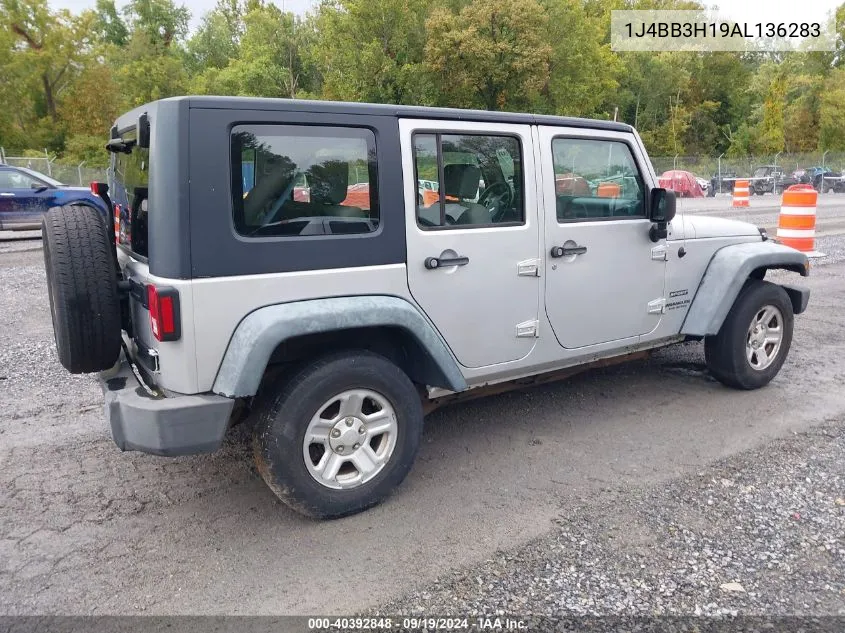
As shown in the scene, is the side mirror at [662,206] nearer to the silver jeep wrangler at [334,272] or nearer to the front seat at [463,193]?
the silver jeep wrangler at [334,272]

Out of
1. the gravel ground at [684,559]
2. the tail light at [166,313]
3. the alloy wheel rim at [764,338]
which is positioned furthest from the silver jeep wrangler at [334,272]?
the alloy wheel rim at [764,338]

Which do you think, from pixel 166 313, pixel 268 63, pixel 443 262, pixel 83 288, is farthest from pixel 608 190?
pixel 268 63

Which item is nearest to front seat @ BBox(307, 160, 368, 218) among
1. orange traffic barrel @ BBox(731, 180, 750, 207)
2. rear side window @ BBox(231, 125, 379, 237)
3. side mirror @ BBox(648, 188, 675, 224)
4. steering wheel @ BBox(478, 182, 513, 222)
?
rear side window @ BBox(231, 125, 379, 237)

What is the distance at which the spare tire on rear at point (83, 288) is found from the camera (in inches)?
124

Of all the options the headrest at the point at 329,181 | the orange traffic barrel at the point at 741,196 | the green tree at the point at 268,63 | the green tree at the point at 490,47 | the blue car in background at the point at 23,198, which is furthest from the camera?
the green tree at the point at 268,63

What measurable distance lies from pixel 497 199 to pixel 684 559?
81.8 inches

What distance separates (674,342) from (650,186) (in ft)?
3.82

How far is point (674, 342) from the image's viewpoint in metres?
5.00

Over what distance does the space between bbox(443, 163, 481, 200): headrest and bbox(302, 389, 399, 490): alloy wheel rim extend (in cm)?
118

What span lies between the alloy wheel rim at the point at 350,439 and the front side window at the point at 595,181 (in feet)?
5.31

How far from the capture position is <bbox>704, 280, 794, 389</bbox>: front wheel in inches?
197

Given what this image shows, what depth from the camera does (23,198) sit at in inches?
598

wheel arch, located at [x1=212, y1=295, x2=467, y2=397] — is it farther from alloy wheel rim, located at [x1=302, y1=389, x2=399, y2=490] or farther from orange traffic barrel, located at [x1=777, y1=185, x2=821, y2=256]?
orange traffic barrel, located at [x1=777, y1=185, x2=821, y2=256]

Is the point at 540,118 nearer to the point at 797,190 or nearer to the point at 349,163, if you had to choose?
the point at 349,163
